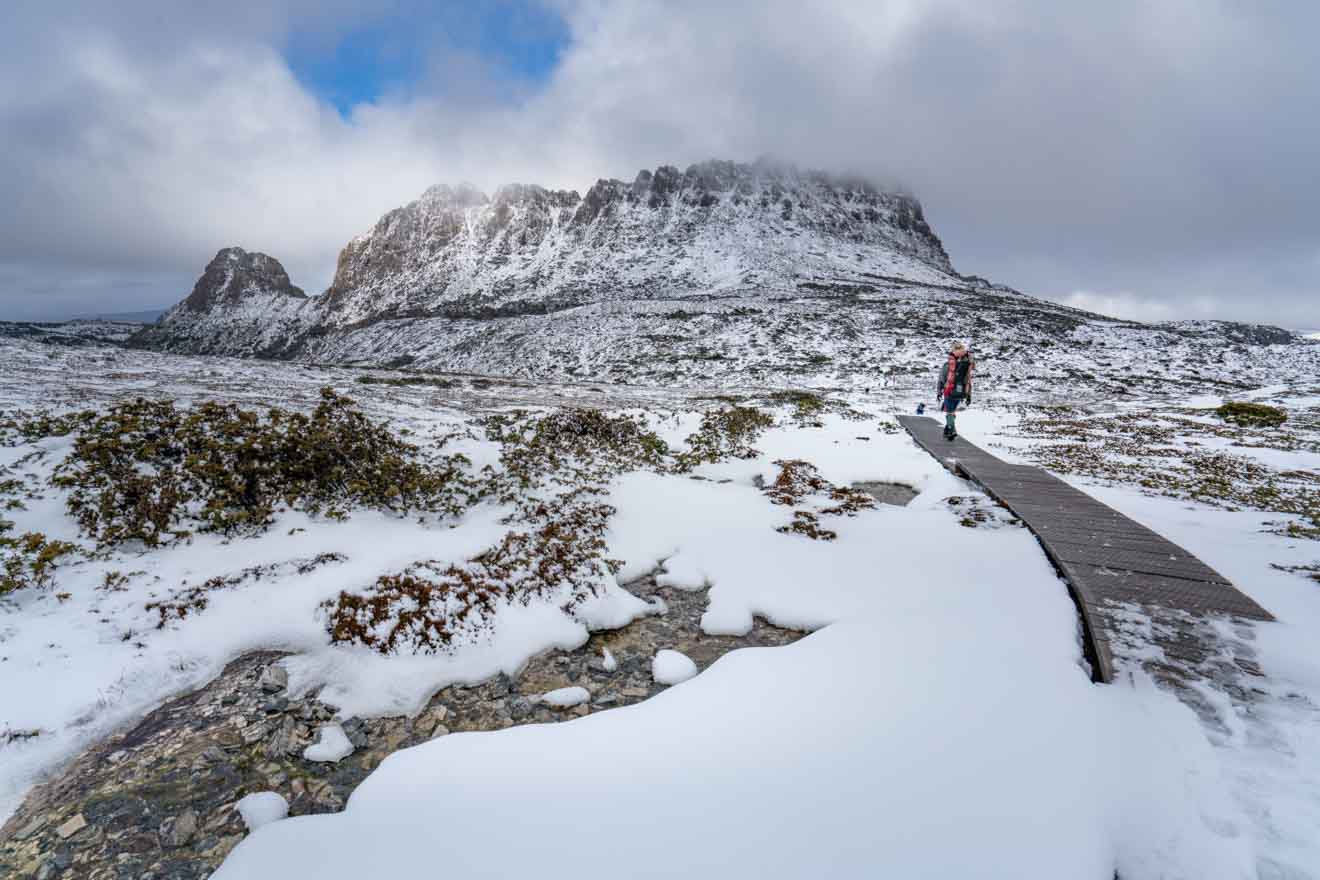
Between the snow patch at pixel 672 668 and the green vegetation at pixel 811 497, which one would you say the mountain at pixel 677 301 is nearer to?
the green vegetation at pixel 811 497

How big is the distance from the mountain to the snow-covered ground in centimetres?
2887

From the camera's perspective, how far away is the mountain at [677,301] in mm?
39688

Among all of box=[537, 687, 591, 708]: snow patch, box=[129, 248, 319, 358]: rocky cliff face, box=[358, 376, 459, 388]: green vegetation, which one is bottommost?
box=[537, 687, 591, 708]: snow patch

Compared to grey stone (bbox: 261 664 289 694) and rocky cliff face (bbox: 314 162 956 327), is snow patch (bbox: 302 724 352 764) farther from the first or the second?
rocky cliff face (bbox: 314 162 956 327)

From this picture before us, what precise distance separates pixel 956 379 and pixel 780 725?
12.9 metres

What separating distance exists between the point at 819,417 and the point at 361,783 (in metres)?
17.3

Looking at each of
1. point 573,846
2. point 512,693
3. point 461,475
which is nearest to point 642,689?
point 512,693

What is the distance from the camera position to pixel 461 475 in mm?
8586

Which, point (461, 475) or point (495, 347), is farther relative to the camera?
point (495, 347)

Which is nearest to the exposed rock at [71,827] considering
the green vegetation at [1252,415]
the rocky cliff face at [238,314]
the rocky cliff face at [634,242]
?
the green vegetation at [1252,415]

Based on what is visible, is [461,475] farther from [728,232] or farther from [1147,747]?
[728,232]

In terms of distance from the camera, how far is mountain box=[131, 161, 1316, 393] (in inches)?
1563

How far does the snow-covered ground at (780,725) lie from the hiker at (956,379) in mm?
7480

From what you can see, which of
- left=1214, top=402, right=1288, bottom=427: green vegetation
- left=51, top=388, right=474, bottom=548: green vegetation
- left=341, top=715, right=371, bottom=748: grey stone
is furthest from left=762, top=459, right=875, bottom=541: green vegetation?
left=1214, top=402, right=1288, bottom=427: green vegetation
